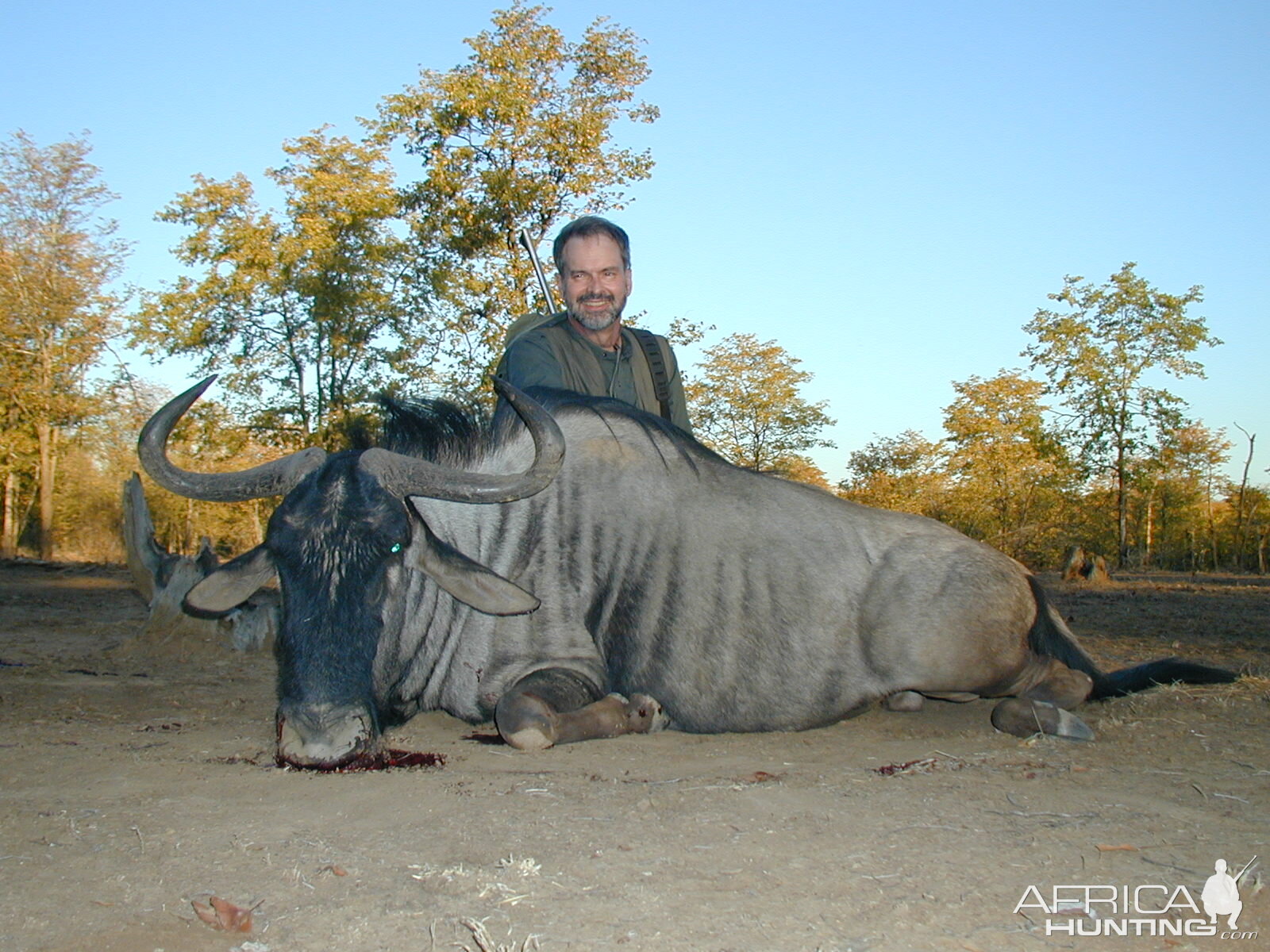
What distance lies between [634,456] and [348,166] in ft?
67.0

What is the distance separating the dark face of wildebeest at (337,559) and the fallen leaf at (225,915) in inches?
52.5

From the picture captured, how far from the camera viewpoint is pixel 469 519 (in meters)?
4.82

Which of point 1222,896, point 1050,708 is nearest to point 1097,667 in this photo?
point 1050,708

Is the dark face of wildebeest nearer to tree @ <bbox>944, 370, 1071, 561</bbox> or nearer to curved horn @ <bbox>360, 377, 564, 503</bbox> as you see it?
curved horn @ <bbox>360, 377, 564, 503</bbox>

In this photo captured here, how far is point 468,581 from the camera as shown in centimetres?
427

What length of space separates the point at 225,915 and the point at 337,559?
5.86ft

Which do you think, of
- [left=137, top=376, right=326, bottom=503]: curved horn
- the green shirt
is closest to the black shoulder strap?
the green shirt

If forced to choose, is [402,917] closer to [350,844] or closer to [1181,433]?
[350,844]

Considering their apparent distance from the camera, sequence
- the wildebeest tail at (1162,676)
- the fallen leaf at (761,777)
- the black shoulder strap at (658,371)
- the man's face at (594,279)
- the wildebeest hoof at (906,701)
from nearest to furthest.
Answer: the fallen leaf at (761,777) → the wildebeest hoof at (906,701) → the wildebeest tail at (1162,676) → the man's face at (594,279) → the black shoulder strap at (658,371)

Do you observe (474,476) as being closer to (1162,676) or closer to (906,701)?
(906,701)

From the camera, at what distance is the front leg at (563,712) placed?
13.6ft

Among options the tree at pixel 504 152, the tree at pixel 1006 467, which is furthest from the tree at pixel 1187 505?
the tree at pixel 504 152

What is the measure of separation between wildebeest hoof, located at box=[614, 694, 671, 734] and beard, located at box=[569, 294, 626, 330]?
2.33 m

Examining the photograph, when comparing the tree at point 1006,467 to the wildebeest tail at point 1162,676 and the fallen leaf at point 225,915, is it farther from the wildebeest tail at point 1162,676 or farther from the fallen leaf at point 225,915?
the fallen leaf at point 225,915
